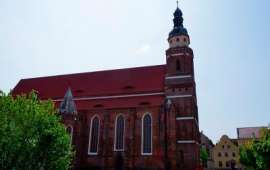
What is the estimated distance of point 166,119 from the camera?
1308 inches

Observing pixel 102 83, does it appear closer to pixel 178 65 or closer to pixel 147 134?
pixel 147 134

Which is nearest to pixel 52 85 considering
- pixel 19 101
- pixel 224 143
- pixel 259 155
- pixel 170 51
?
pixel 170 51

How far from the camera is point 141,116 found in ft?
114

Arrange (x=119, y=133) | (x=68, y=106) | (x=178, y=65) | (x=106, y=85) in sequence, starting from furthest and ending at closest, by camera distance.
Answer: (x=106, y=85) < (x=178, y=65) < (x=68, y=106) < (x=119, y=133)

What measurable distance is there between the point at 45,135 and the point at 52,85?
28.7 metres

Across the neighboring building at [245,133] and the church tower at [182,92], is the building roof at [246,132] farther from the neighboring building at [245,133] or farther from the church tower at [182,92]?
the church tower at [182,92]

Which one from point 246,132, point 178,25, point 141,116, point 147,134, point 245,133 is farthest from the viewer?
point 246,132

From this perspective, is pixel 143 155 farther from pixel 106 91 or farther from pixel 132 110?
pixel 106 91

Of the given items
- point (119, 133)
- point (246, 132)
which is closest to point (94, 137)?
point (119, 133)

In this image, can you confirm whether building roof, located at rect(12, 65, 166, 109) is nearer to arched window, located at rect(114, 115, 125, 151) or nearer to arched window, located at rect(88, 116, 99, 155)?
arched window, located at rect(114, 115, 125, 151)

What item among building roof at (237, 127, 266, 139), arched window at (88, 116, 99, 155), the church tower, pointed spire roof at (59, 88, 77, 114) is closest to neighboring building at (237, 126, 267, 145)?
building roof at (237, 127, 266, 139)

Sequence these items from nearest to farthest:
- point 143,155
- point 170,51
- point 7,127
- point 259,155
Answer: point 7,127
point 259,155
point 143,155
point 170,51

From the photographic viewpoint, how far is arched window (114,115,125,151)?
113ft

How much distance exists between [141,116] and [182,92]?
6005 mm
